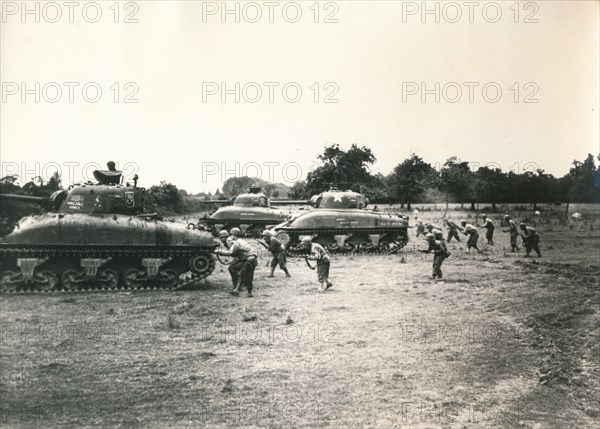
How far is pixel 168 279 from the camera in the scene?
11391 millimetres

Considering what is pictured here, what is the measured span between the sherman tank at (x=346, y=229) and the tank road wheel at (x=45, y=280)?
796cm

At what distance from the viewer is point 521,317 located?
8.93 m

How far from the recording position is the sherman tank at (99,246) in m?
10.3

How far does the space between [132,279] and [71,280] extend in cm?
116

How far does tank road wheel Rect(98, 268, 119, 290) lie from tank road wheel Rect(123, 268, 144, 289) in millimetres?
183

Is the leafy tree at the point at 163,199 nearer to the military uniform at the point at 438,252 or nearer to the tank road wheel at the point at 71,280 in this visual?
the tank road wheel at the point at 71,280

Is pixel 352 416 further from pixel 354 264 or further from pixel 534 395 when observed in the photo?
pixel 354 264

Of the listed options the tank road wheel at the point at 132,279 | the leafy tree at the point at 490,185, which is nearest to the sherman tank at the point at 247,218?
the leafy tree at the point at 490,185

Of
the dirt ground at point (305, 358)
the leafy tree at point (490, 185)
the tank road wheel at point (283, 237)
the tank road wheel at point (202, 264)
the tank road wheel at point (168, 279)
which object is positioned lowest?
the dirt ground at point (305, 358)

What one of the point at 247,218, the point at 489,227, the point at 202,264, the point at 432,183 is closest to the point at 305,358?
the point at 202,264

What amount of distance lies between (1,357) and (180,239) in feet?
17.1

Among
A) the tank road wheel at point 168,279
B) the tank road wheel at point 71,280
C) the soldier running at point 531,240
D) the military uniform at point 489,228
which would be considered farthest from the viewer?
the military uniform at point 489,228

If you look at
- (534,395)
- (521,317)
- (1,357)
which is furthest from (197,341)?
(521,317)

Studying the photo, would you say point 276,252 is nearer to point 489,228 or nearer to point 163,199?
point 489,228
